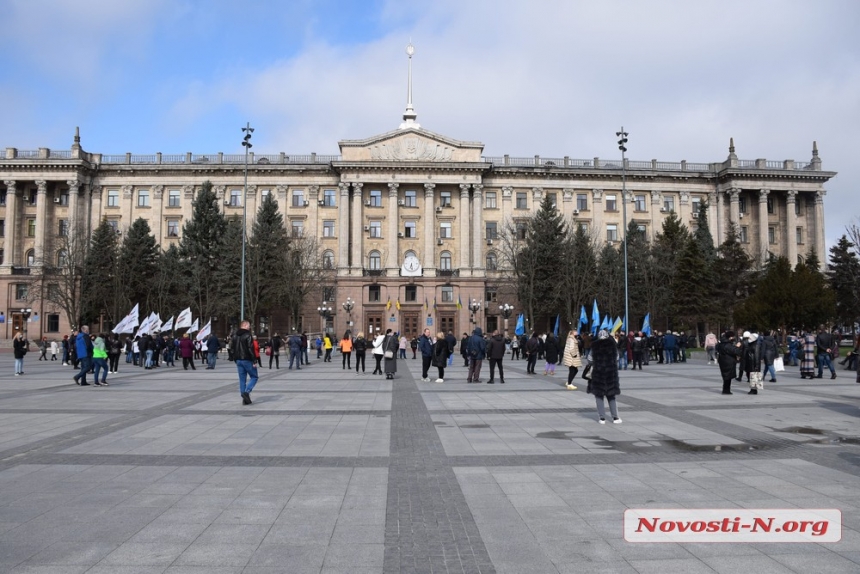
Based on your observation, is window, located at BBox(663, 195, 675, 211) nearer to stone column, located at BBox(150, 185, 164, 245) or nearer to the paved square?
stone column, located at BBox(150, 185, 164, 245)

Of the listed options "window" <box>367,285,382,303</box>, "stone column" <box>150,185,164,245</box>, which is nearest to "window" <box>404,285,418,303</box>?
"window" <box>367,285,382,303</box>

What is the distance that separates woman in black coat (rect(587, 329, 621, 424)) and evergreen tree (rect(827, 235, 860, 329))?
44963 mm

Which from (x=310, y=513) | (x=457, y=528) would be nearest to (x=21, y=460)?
(x=310, y=513)

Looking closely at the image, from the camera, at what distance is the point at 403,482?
795 cm

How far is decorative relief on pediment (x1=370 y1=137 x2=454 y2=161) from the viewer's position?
7112cm

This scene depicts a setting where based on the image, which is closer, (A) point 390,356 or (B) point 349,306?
(A) point 390,356

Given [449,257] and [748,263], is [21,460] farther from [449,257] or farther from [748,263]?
[449,257]

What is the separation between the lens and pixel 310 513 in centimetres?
655

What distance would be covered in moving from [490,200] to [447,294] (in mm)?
12569

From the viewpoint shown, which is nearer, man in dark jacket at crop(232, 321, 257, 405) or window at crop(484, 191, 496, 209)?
man in dark jacket at crop(232, 321, 257, 405)

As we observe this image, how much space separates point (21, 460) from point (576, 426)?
9.14 meters

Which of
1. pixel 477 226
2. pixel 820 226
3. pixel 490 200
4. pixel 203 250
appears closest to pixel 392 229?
pixel 477 226

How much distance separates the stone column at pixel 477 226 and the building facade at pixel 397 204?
0.25m

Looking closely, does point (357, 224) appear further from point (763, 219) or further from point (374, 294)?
point (763, 219)
